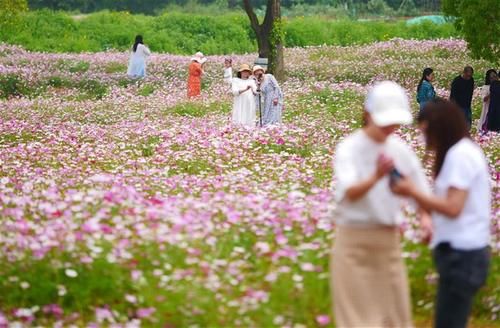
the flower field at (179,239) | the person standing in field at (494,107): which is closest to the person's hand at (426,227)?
the flower field at (179,239)

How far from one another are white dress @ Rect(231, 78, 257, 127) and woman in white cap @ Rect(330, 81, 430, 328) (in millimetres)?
12538

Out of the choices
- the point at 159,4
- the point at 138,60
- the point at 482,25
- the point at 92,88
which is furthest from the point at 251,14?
the point at 159,4

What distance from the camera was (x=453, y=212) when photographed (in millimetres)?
5148

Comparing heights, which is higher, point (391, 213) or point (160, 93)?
point (391, 213)

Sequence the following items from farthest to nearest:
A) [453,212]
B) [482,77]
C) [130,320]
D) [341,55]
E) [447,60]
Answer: [341,55]
[447,60]
[482,77]
[130,320]
[453,212]

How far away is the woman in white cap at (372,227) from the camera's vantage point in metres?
5.12

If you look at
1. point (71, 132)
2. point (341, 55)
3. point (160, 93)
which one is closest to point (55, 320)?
point (71, 132)

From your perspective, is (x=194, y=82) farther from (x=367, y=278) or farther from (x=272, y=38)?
(x=367, y=278)

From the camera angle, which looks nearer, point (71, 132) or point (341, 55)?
point (71, 132)

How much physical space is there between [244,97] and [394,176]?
12.9 metres

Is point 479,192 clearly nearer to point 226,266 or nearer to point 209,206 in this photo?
point 226,266

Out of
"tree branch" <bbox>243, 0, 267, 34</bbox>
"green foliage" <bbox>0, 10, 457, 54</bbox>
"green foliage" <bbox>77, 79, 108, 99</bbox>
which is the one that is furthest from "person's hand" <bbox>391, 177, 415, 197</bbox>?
"green foliage" <bbox>0, 10, 457, 54</bbox>

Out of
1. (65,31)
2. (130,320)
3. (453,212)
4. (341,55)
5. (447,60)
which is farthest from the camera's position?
(65,31)

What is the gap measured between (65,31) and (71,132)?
29381mm
